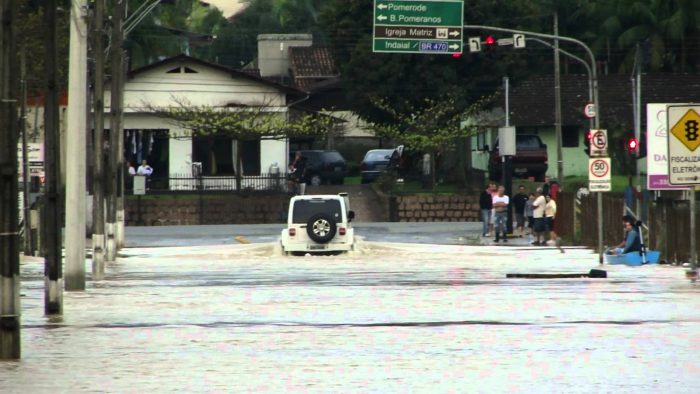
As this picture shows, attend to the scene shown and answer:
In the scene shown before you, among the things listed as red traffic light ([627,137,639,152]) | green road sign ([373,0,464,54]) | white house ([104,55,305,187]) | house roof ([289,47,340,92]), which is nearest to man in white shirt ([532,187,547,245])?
red traffic light ([627,137,639,152])

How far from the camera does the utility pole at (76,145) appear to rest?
26312 mm

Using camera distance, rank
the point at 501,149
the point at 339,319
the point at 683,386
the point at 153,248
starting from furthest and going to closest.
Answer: the point at 501,149 → the point at 153,248 → the point at 339,319 → the point at 683,386

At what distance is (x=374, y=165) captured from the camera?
7838 cm

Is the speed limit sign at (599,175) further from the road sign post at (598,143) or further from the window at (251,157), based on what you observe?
the window at (251,157)

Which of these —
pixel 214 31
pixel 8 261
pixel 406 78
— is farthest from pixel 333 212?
pixel 214 31

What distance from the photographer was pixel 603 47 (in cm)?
9531

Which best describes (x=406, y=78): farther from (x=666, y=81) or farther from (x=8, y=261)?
(x=8, y=261)

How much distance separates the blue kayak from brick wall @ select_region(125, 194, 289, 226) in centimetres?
2850

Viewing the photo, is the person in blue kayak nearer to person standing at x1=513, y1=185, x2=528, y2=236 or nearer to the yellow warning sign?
the yellow warning sign

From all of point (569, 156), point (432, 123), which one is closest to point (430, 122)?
point (432, 123)

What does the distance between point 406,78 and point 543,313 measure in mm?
55128

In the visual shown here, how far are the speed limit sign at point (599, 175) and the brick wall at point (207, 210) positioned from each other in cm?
2839

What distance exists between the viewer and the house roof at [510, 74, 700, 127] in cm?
8062

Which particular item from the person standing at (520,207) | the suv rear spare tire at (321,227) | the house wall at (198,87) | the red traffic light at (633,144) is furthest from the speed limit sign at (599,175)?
the house wall at (198,87)
